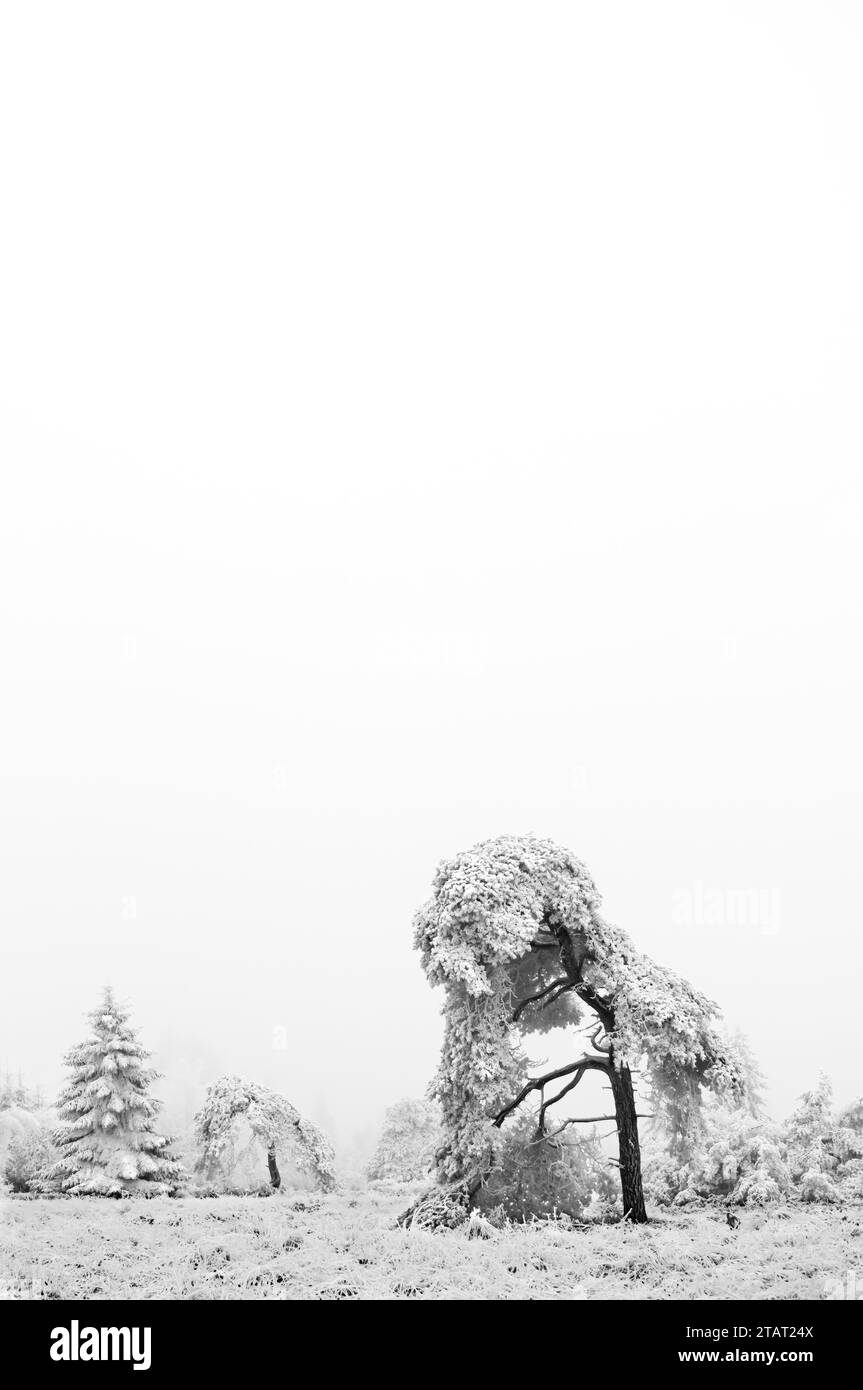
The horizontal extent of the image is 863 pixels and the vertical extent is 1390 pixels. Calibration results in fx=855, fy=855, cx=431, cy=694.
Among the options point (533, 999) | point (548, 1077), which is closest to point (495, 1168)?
point (548, 1077)

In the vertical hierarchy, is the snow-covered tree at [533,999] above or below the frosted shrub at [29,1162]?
above

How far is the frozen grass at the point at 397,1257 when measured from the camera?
1097cm

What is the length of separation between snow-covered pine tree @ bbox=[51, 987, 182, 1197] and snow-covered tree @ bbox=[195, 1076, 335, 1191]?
1.44m

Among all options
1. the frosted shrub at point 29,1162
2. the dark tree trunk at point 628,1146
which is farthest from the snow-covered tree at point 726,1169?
the frosted shrub at point 29,1162

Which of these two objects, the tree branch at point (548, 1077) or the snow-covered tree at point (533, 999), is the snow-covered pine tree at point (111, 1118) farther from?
the tree branch at point (548, 1077)

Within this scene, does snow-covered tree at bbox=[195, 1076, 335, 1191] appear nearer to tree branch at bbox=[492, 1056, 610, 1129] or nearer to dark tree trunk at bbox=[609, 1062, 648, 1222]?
tree branch at bbox=[492, 1056, 610, 1129]

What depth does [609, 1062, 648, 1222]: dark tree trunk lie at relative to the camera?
16344 millimetres

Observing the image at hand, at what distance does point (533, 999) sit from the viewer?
1731 cm

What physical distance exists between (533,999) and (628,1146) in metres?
3.27

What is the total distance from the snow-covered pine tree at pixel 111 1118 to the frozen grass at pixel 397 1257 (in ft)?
9.73

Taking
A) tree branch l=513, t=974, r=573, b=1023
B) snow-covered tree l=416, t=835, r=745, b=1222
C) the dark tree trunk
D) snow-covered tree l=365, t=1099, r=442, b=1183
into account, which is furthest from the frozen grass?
snow-covered tree l=365, t=1099, r=442, b=1183
